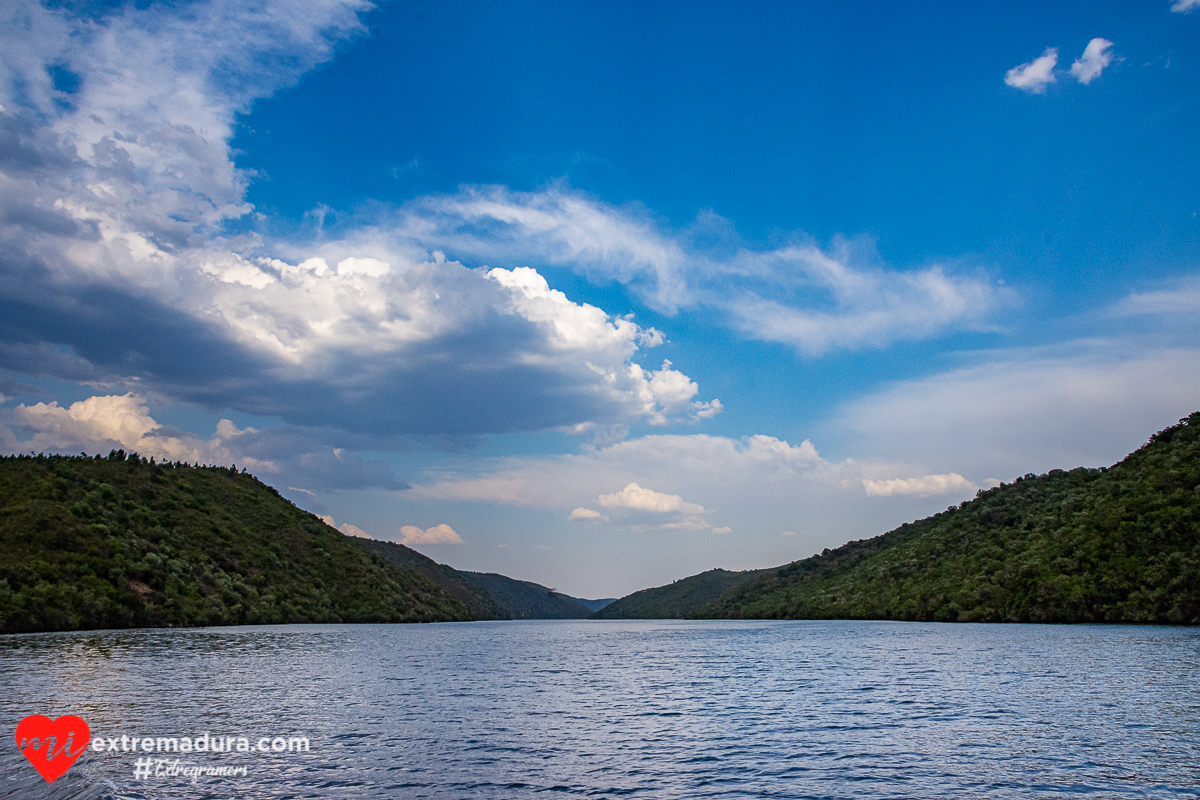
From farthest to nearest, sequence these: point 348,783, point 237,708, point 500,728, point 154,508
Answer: point 154,508 → point 237,708 → point 500,728 → point 348,783

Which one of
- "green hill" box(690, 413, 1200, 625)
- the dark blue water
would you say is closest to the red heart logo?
the dark blue water

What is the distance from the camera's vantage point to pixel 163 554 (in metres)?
120

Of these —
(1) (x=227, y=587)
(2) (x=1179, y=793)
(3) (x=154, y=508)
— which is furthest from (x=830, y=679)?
(3) (x=154, y=508)

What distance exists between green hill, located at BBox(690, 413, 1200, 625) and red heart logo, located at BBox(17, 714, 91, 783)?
118694mm

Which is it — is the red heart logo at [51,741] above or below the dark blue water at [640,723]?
above

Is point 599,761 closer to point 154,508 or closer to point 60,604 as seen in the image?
point 60,604

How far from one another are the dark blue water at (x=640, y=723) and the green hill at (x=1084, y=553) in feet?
155

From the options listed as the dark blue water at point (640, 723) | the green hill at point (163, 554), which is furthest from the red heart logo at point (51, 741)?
the green hill at point (163, 554)

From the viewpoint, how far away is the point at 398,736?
92.8 feet

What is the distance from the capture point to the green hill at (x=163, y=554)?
93500 millimetres

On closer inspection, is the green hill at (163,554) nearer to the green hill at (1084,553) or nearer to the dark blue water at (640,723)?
the dark blue water at (640,723)

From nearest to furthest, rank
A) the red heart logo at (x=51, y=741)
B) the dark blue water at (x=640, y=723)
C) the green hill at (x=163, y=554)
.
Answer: the dark blue water at (x=640, y=723) → the red heart logo at (x=51, y=741) → the green hill at (x=163, y=554)

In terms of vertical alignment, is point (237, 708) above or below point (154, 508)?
below

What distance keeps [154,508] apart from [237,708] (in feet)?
399
